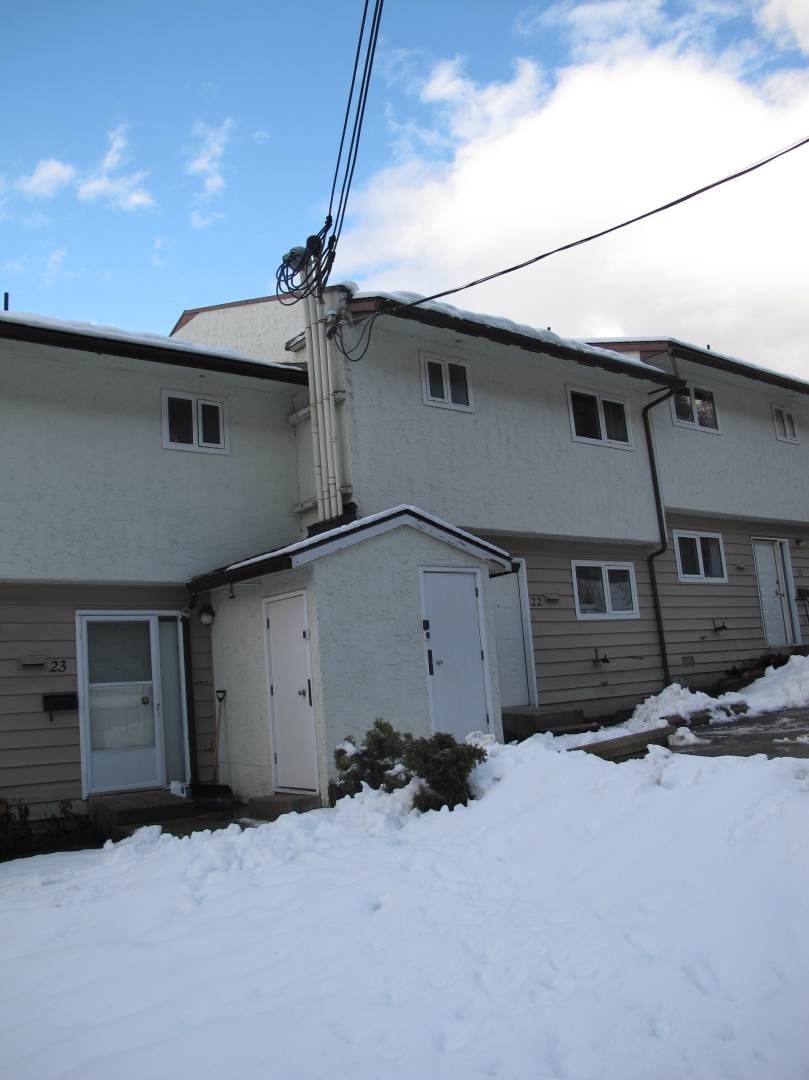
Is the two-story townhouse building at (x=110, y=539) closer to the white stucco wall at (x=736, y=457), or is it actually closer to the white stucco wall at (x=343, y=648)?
the white stucco wall at (x=343, y=648)

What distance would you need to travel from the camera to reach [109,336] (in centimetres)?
1016

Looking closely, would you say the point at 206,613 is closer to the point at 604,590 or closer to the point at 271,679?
the point at 271,679

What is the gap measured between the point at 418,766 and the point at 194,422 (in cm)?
635

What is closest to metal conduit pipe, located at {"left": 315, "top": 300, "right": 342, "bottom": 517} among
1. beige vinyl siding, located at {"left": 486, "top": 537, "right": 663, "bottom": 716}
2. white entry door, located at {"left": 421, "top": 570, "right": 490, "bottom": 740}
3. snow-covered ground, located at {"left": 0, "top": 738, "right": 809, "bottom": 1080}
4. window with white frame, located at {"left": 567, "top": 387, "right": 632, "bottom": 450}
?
white entry door, located at {"left": 421, "top": 570, "right": 490, "bottom": 740}

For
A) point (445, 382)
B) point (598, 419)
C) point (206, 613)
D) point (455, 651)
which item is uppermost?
point (445, 382)

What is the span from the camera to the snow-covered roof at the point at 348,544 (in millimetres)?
9164

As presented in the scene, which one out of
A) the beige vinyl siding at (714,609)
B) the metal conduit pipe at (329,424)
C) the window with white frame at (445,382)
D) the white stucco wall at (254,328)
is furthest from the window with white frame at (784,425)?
the metal conduit pipe at (329,424)

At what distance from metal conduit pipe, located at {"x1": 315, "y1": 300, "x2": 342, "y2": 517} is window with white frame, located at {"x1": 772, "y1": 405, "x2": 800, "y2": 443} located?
10.9 metres

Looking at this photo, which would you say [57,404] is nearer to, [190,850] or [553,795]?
[190,850]

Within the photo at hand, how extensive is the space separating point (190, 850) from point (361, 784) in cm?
149

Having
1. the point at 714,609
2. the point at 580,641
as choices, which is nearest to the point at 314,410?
the point at 580,641

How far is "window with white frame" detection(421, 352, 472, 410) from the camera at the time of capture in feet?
40.8

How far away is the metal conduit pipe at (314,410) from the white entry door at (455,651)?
6.37 ft

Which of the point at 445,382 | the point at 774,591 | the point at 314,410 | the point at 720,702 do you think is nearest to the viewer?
the point at 314,410
